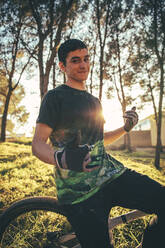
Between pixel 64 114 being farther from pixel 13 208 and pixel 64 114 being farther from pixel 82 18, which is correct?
pixel 82 18

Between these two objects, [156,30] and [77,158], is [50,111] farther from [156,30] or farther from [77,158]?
[156,30]

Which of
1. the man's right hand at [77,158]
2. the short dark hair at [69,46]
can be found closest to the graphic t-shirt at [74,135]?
the man's right hand at [77,158]

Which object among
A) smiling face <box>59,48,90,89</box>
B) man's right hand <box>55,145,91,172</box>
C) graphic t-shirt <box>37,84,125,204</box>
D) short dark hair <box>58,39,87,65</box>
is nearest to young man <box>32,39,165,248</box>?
graphic t-shirt <box>37,84,125,204</box>

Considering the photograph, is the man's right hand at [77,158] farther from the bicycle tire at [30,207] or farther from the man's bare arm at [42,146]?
the bicycle tire at [30,207]

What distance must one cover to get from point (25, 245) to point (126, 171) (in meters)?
1.67

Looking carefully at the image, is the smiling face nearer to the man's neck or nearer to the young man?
the man's neck

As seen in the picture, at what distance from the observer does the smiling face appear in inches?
72.9

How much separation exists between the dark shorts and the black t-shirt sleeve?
71cm

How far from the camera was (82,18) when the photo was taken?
14.6 metres

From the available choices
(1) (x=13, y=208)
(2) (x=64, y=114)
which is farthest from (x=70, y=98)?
(1) (x=13, y=208)

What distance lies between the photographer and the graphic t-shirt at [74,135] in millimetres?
1456

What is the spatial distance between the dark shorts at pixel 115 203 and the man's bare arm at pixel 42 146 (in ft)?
1.61

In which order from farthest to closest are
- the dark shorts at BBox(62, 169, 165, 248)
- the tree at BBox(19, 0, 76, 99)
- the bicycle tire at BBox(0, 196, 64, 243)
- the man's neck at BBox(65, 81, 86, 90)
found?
the tree at BBox(19, 0, 76, 99) < the man's neck at BBox(65, 81, 86, 90) < the bicycle tire at BBox(0, 196, 64, 243) < the dark shorts at BBox(62, 169, 165, 248)

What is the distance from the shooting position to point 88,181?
1487 mm
